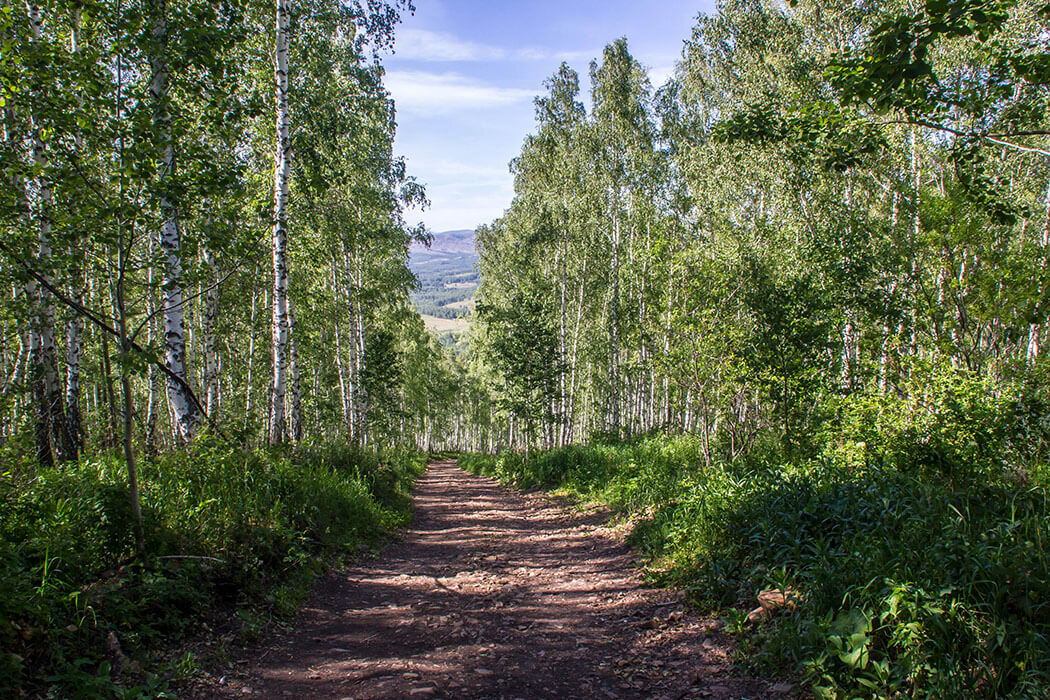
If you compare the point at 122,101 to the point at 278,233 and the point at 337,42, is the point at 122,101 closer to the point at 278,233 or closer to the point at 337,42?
the point at 278,233

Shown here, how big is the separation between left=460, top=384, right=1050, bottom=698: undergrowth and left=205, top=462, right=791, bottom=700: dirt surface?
0.41 m

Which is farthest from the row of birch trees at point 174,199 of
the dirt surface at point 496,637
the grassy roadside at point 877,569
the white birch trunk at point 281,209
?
the grassy roadside at point 877,569

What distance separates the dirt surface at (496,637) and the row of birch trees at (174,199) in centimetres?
224

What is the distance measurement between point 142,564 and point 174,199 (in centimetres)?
283

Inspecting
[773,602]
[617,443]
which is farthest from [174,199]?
[617,443]

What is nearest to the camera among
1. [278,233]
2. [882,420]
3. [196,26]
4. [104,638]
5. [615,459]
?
[104,638]

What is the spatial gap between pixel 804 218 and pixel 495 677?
60.2 ft

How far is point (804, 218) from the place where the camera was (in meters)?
18.0

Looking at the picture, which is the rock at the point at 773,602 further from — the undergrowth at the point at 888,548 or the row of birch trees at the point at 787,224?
the row of birch trees at the point at 787,224

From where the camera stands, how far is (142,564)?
13.3ft

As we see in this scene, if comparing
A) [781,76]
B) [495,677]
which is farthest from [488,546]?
[781,76]

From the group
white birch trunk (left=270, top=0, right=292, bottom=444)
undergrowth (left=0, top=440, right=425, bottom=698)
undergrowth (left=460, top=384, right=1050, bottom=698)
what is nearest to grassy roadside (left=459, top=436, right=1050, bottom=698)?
→ undergrowth (left=460, top=384, right=1050, bottom=698)

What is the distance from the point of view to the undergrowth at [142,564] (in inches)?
120

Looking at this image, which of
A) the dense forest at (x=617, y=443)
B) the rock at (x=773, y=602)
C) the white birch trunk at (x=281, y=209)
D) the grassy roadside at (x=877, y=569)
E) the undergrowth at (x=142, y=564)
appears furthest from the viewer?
the white birch trunk at (x=281, y=209)
